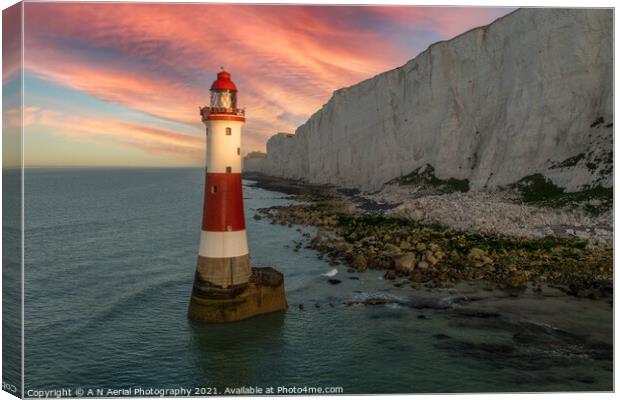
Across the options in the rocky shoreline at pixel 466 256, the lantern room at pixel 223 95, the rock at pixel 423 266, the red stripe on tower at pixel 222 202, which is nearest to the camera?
the lantern room at pixel 223 95

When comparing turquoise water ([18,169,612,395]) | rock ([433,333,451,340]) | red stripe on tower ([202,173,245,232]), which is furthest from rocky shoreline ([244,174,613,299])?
red stripe on tower ([202,173,245,232])

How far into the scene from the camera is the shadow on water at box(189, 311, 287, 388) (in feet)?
42.8

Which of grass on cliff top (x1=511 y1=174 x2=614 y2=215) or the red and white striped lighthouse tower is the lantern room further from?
grass on cliff top (x1=511 y1=174 x2=614 y2=215)

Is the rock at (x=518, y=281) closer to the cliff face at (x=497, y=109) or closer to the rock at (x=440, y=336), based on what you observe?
the rock at (x=440, y=336)

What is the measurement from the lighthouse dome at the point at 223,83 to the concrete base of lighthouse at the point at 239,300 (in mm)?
6395

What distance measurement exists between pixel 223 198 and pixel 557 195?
2802cm

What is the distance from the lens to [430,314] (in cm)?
1719

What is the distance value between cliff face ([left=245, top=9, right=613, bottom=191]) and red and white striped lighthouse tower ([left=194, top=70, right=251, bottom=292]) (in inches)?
739

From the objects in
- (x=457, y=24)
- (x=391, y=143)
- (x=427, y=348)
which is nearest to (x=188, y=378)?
(x=427, y=348)

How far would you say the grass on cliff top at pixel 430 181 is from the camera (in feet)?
161

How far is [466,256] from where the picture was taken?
24.4 metres

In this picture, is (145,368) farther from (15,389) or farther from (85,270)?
(85,270)

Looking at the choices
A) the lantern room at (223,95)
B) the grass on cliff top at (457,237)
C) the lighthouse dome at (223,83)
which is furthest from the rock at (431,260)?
the lighthouse dome at (223,83)

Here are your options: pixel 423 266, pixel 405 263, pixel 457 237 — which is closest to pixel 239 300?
pixel 405 263
